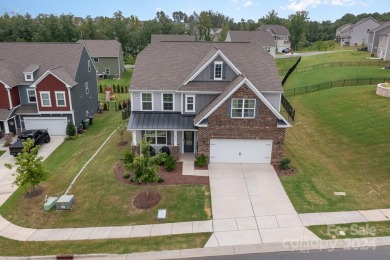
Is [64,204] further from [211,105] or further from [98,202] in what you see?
[211,105]

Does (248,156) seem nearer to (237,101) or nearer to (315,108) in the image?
(237,101)

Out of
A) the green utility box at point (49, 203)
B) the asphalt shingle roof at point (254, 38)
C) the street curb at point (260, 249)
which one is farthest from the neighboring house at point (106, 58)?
the street curb at point (260, 249)

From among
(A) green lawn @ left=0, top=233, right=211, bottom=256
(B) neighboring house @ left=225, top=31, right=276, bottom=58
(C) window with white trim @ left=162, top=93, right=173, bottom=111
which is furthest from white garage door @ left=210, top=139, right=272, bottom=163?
(B) neighboring house @ left=225, top=31, right=276, bottom=58

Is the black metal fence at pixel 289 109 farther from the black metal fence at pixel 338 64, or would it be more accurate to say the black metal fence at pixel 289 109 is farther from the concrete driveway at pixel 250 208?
the black metal fence at pixel 338 64

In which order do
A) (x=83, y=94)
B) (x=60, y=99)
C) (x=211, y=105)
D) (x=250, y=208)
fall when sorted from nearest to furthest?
(x=250, y=208) → (x=211, y=105) → (x=60, y=99) → (x=83, y=94)

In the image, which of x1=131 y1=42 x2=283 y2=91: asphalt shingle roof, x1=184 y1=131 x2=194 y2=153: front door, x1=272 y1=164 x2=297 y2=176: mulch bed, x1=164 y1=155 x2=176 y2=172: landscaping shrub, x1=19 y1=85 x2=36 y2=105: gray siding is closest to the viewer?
x1=272 y1=164 x2=297 y2=176: mulch bed

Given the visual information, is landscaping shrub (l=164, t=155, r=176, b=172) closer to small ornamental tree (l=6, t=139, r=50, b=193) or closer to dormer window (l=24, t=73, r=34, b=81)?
small ornamental tree (l=6, t=139, r=50, b=193)

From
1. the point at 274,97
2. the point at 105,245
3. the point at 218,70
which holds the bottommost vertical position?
the point at 105,245

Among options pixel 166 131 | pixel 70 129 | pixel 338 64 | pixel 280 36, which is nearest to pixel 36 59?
pixel 70 129
